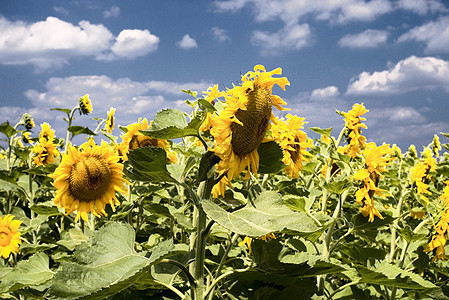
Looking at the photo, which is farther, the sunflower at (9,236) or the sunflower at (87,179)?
the sunflower at (9,236)

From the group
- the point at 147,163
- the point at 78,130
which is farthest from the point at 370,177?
the point at 78,130

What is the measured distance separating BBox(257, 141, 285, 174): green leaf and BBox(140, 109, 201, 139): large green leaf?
0.90 feet

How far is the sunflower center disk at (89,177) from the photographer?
2.66 m

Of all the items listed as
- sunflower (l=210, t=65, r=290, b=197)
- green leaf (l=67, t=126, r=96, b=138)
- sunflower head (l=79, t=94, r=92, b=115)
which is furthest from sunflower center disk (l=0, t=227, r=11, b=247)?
sunflower (l=210, t=65, r=290, b=197)

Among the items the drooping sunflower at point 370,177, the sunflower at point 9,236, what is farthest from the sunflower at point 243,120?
the sunflower at point 9,236

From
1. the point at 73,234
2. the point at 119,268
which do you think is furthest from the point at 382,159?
the point at 73,234

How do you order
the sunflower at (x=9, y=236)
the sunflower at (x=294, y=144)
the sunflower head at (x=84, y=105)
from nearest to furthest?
the sunflower at (x=294, y=144) < the sunflower at (x=9, y=236) < the sunflower head at (x=84, y=105)

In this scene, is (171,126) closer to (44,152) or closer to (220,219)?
(220,219)

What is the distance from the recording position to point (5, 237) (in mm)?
3424

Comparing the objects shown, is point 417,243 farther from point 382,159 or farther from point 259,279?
point 259,279

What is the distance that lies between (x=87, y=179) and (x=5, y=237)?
1273 millimetres

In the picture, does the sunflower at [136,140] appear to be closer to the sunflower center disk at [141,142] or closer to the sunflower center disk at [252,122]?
the sunflower center disk at [141,142]

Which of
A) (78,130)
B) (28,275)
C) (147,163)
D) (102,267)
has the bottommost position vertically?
(28,275)

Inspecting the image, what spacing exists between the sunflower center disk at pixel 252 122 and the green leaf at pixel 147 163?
0.84 ft
